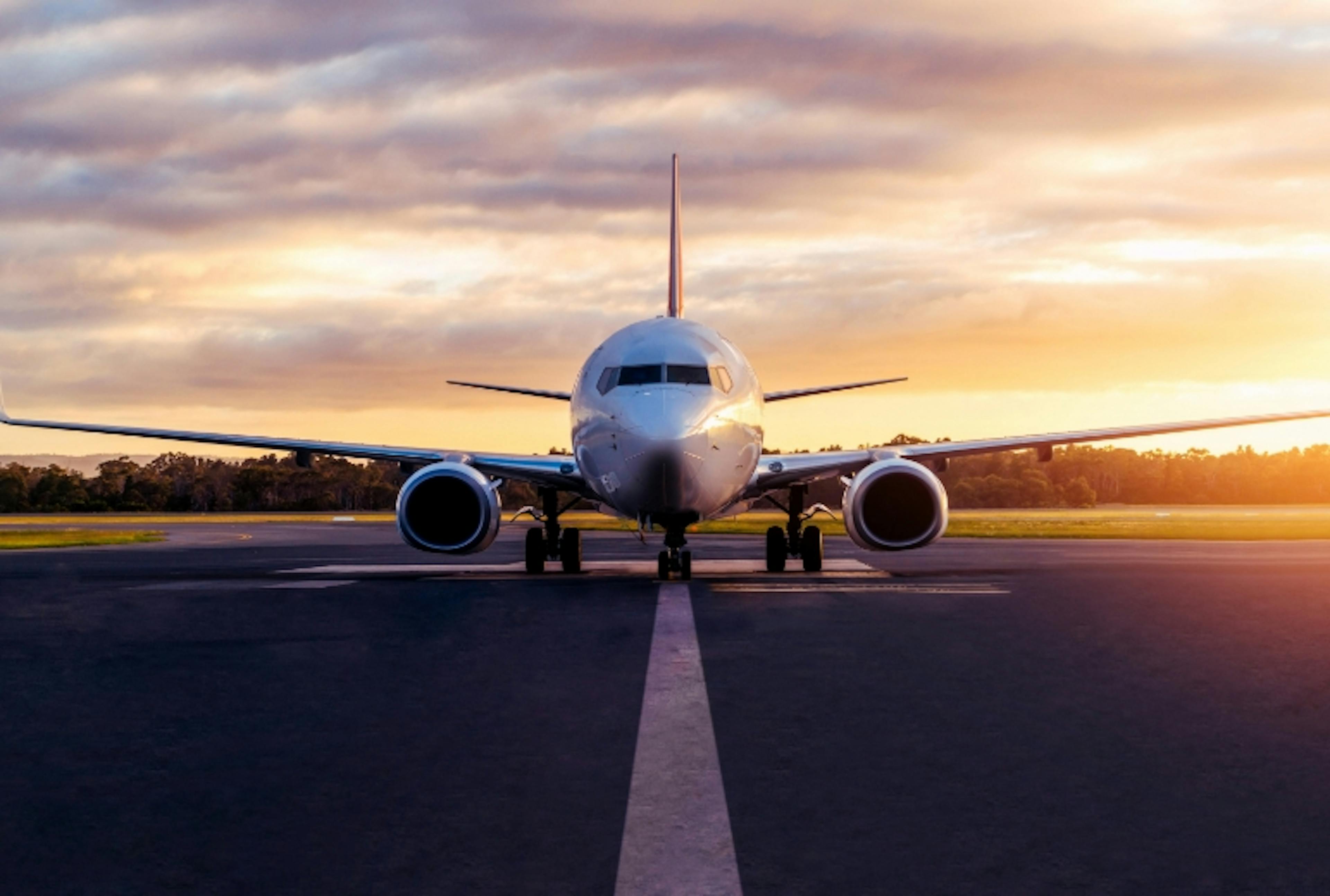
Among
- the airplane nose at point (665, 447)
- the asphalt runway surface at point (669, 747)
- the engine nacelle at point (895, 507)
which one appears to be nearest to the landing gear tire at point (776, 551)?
the engine nacelle at point (895, 507)

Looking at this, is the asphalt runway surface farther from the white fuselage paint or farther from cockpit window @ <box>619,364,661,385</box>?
cockpit window @ <box>619,364,661,385</box>

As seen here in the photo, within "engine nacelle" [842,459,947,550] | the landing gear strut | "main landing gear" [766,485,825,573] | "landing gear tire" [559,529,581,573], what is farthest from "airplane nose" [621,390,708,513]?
"landing gear tire" [559,529,581,573]

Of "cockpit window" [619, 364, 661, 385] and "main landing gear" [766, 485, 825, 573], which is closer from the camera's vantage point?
"cockpit window" [619, 364, 661, 385]

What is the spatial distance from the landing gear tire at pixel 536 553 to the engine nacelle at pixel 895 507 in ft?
16.4

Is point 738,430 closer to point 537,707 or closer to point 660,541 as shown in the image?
point 537,707

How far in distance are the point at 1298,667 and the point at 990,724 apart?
3742mm

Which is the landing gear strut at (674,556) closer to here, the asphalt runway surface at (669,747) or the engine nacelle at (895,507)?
the engine nacelle at (895,507)

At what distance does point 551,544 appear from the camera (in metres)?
23.1

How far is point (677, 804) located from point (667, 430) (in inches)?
482

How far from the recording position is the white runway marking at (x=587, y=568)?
22.5 meters

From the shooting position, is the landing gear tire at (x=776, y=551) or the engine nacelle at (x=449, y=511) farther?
the landing gear tire at (x=776, y=551)

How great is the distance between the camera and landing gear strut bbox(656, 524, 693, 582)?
66.6ft

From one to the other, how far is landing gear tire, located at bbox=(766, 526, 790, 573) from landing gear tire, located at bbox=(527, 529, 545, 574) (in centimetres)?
365

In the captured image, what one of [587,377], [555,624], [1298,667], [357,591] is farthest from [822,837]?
[587,377]
